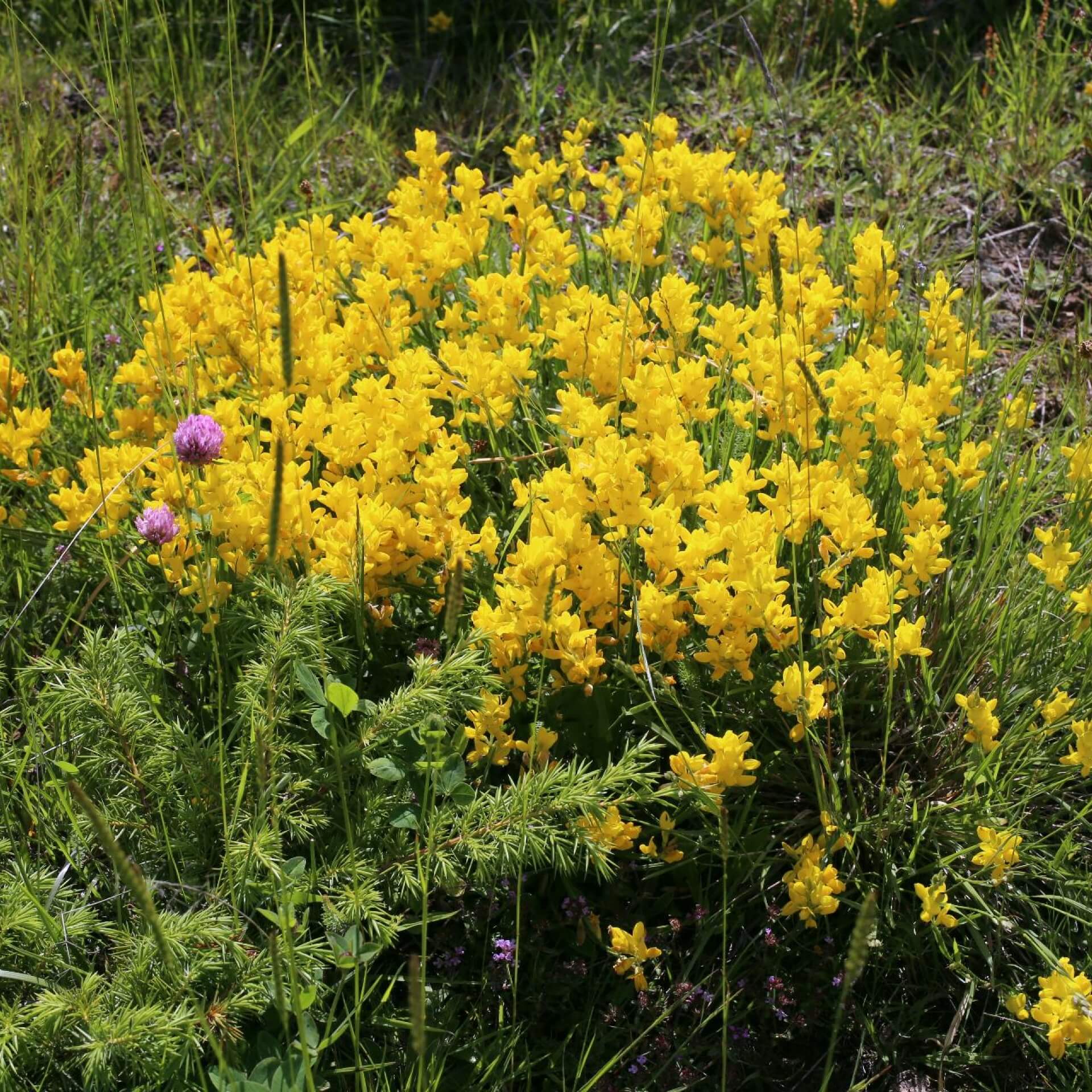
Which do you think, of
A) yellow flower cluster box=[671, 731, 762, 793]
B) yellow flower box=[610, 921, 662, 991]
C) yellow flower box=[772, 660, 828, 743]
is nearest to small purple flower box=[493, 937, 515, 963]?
yellow flower box=[610, 921, 662, 991]

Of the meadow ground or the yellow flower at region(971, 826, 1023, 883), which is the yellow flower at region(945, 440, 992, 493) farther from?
the yellow flower at region(971, 826, 1023, 883)

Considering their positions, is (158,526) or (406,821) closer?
(406,821)

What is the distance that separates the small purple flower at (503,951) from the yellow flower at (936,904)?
0.67m

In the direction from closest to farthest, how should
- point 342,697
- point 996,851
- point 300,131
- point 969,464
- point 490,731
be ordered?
point 342,697
point 996,851
point 490,731
point 969,464
point 300,131

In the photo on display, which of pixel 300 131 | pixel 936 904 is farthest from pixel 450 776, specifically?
pixel 300 131

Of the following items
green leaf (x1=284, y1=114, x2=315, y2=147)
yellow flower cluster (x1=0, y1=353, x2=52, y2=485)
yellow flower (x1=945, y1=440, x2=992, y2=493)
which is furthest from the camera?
green leaf (x1=284, y1=114, x2=315, y2=147)

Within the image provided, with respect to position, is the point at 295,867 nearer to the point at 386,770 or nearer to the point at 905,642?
the point at 386,770

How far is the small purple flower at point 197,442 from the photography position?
1.89 m

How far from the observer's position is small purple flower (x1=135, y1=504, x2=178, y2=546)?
198 cm

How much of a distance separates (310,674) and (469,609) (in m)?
0.41

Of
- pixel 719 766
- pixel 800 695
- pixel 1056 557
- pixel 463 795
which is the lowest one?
pixel 463 795

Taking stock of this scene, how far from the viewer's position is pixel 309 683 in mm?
1815

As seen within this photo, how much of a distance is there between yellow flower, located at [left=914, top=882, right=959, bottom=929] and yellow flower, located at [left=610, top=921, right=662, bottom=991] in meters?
0.43

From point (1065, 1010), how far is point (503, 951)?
88cm
